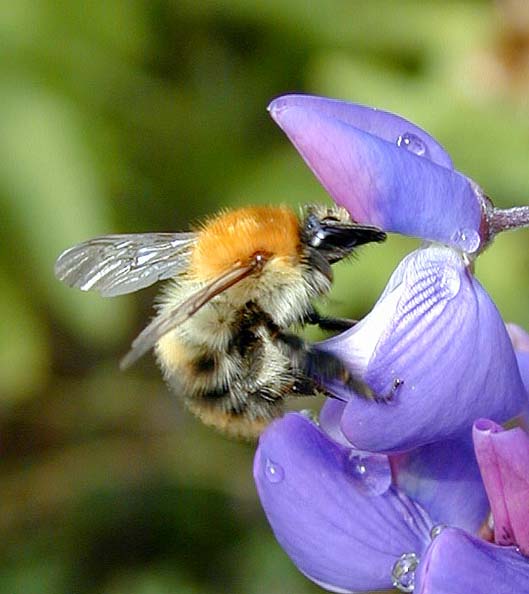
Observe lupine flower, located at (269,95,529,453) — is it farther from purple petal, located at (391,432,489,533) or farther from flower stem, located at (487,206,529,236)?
purple petal, located at (391,432,489,533)

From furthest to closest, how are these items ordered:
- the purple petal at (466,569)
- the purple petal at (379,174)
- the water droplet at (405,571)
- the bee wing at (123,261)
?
1. the bee wing at (123,261)
2. the water droplet at (405,571)
3. the purple petal at (379,174)
4. the purple petal at (466,569)

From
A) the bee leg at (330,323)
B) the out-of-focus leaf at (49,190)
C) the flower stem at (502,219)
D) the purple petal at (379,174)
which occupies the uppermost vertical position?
the purple petal at (379,174)

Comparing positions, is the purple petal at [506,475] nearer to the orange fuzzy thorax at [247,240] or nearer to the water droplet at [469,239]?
the water droplet at [469,239]

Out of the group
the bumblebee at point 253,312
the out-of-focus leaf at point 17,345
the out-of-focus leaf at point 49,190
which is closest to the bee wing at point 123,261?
the bumblebee at point 253,312

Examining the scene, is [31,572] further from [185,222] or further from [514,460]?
[514,460]

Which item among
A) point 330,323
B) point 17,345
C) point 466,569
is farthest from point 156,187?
point 466,569

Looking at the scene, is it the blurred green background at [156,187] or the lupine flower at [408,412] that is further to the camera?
the blurred green background at [156,187]

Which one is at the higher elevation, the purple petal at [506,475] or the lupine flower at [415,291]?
the lupine flower at [415,291]
